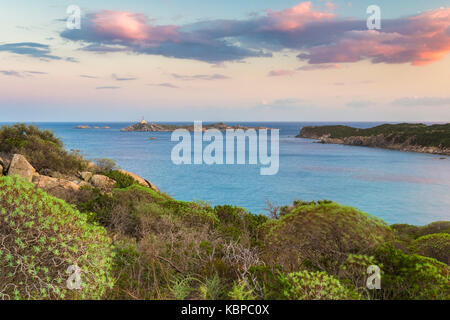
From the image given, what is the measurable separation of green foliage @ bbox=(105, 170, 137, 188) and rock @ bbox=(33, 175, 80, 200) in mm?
3669

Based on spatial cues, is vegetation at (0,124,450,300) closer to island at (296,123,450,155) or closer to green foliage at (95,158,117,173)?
green foliage at (95,158,117,173)

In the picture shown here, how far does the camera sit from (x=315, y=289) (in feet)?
12.3

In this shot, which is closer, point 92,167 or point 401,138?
point 92,167

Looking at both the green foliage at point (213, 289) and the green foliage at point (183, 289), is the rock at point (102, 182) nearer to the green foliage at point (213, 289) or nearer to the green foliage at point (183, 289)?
the green foliage at point (183, 289)

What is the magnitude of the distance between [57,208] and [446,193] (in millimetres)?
39364

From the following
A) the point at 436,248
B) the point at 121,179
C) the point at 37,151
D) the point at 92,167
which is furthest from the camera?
the point at 92,167

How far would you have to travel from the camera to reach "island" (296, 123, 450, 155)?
190ft

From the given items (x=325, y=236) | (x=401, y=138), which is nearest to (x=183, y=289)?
(x=325, y=236)

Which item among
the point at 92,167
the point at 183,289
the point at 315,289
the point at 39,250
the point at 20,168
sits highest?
the point at 20,168

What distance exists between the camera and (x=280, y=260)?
5.36 meters

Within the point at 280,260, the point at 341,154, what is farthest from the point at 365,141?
the point at 280,260

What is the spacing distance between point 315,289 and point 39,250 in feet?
10.3

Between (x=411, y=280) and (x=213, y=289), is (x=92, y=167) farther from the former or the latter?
(x=411, y=280)
